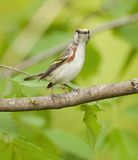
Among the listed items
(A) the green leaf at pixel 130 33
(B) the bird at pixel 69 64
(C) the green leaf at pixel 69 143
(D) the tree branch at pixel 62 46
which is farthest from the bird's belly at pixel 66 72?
(A) the green leaf at pixel 130 33

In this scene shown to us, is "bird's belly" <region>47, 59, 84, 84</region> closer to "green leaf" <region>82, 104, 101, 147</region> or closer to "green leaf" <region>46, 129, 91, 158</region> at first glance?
"green leaf" <region>82, 104, 101, 147</region>

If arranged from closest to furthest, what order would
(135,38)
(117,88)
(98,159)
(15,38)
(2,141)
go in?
(117,88)
(2,141)
(98,159)
(135,38)
(15,38)

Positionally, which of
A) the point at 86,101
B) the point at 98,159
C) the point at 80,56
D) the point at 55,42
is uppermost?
the point at 55,42

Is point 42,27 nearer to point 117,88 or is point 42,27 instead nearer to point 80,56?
point 80,56

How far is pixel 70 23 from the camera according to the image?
2887 millimetres

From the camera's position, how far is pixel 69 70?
63.9 inches

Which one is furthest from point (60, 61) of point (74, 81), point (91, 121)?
point (74, 81)

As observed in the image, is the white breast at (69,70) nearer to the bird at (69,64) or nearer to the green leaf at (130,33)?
the bird at (69,64)

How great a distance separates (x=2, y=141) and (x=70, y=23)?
4.57ft

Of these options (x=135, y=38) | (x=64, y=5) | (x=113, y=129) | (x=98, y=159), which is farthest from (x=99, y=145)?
(x=64, y=5)

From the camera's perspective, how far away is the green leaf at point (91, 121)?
61.7 inches

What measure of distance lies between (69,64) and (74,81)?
103 centimetres

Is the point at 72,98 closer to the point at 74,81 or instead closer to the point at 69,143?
the point at 69,143

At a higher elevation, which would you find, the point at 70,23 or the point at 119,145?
the point at 70,23
